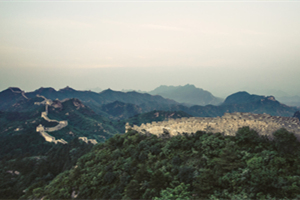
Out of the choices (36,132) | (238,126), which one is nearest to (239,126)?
(238,126)

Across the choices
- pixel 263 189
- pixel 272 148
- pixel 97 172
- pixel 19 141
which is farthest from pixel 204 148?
pixel 19 141

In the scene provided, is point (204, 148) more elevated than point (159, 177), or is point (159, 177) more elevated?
point (204, 148)

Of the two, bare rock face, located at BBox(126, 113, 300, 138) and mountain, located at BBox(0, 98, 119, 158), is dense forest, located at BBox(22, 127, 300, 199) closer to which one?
bare rock face, located at BBox(126, 113, 300, 138)

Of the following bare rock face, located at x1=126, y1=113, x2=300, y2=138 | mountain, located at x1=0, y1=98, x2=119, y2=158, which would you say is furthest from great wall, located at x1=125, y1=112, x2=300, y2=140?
mountain, located at x1=0, y1=98, x2=119, y2=158

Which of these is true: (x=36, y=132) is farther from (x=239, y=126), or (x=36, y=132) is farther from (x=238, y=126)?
(x=239, y=126)

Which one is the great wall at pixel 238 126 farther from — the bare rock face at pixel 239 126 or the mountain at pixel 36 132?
the mountain at pixel 36 132

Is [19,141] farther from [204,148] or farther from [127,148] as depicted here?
[204,148]

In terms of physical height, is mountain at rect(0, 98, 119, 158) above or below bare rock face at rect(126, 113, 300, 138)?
below

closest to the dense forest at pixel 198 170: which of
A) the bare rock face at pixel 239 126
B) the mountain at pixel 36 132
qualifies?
the bare rock face at pixel 239 126
